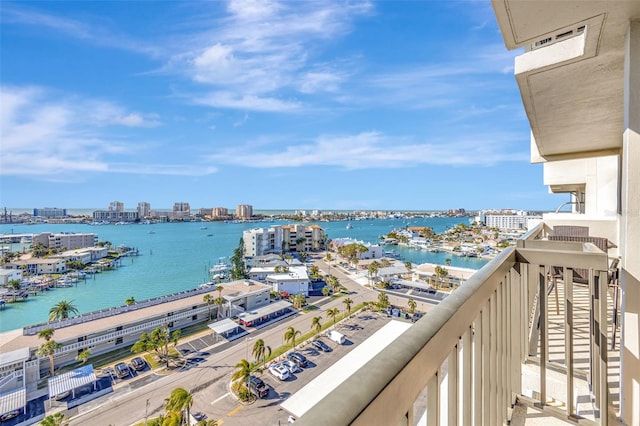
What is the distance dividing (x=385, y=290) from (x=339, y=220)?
78634 mm

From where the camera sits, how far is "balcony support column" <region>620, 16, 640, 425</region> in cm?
120

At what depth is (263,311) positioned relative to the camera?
1555 cm

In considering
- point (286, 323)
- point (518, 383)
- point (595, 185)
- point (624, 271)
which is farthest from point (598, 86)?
point (286, 323)

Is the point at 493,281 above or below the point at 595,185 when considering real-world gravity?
below

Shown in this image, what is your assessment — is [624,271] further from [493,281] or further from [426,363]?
[426,363]

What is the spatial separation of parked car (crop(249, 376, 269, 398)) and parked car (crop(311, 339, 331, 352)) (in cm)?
288

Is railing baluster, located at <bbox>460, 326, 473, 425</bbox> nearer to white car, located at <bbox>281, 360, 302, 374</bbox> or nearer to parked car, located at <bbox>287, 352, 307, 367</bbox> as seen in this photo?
white car, located at <bbox>281, 360, 302, 374</bbox>

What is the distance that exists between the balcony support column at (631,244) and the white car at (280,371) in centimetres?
979

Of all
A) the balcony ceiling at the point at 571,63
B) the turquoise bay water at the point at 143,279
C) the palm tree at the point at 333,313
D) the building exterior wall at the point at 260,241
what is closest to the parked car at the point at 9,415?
the palm tree at the point at 333,313

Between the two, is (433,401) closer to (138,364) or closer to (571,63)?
(571,63)

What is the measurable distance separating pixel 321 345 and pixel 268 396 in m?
3.36

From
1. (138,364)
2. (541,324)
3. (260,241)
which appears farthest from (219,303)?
(260,241)

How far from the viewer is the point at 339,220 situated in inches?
3883

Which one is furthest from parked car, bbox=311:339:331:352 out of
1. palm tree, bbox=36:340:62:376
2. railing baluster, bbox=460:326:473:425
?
railing baluster, bbox=460:326:473:425
